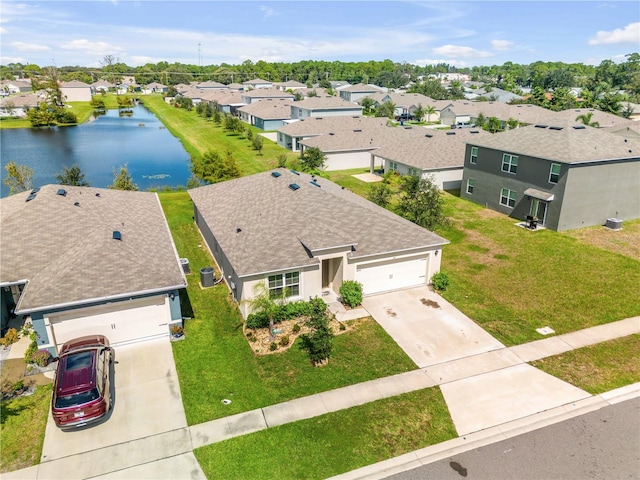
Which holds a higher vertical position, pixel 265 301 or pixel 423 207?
pixel 423 207

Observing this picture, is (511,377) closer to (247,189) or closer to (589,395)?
(589,395)

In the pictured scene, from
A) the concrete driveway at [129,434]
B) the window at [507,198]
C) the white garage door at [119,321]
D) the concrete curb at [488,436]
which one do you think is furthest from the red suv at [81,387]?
the window at [507,198]

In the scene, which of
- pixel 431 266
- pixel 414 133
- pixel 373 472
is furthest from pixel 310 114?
pixel 373 472

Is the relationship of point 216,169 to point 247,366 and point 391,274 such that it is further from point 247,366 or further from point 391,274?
point 247,366

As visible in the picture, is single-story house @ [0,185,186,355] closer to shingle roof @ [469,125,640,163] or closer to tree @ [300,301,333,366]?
tree @ [300,301,333,366]

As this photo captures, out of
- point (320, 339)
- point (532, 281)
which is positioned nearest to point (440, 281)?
point (532, 281)

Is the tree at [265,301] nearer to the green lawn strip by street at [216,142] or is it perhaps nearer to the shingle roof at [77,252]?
the shingle roof at [77,252]

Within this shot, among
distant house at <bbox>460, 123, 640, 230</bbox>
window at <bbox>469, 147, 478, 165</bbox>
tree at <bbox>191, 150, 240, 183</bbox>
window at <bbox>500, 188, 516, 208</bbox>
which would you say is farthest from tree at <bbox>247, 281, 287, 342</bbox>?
window at <bbox>469, 147, 478, 165</bbox>
